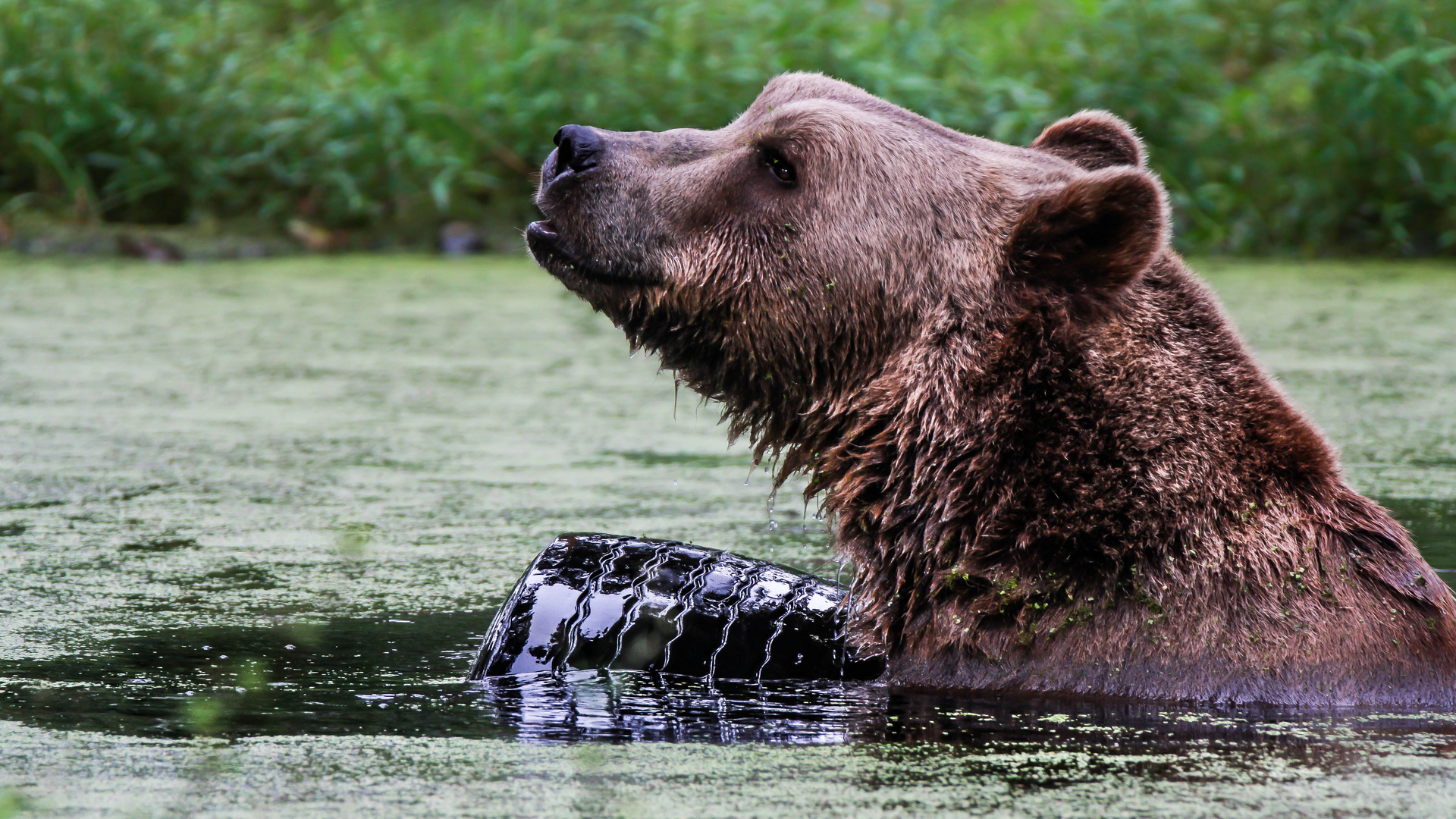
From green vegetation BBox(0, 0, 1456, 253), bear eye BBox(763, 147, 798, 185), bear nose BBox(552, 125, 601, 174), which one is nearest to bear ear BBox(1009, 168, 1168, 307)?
bear eye BBox(763, 147, 798, 185)

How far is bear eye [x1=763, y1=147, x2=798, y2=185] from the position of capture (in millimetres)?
3711

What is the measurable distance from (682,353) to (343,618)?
3.99 ft

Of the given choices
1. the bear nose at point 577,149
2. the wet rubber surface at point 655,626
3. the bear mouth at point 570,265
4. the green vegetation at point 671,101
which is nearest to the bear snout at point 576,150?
the bear nose at point 577,149

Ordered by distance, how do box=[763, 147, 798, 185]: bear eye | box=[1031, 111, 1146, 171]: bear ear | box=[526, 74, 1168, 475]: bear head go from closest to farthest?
box=[526, 74, 1168, 475]: bear head
box=[763, 147, 798, 185]: bear eye
box=[1031, 111, 1146, 171]: bear ear

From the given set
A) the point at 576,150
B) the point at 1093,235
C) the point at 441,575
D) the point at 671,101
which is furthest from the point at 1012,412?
the point at 671,101

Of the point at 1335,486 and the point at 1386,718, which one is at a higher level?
the point at 1335,486

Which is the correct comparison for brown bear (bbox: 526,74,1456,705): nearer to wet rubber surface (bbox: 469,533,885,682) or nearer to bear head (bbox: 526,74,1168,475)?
bear head (bbox: 526,74,1168,475)

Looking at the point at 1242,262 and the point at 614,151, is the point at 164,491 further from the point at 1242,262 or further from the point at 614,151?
the point at 1242,262

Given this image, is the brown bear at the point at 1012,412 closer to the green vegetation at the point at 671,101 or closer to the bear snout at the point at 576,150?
the bear snout at the point at 576,150

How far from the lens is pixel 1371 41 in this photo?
1168 cm

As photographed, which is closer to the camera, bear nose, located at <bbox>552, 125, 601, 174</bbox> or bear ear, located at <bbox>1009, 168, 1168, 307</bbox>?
bear ear, located at <bbox>1009, 168, 1168, 307</bbox>

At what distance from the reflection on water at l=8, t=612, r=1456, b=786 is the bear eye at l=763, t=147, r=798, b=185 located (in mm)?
1070

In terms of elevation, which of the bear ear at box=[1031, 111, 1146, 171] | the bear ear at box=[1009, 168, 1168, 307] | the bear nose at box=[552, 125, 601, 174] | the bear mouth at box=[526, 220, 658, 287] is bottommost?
the bear mouth at box=[526, 220, 658, 287]

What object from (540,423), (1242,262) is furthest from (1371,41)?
(540,423)
